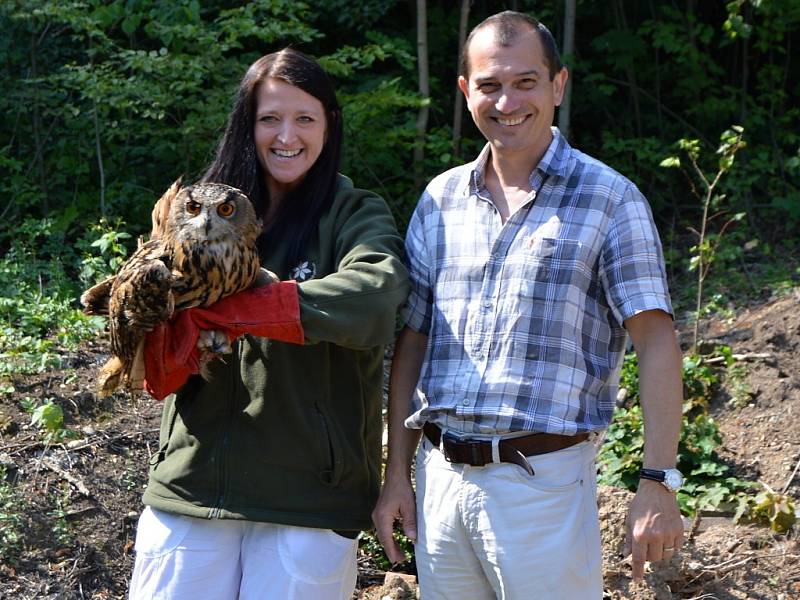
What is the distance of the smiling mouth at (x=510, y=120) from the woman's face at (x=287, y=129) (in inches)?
20.0

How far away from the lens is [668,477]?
246 centimetres

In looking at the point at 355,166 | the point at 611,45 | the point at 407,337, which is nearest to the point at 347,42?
the point at 355,166

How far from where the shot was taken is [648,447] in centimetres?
251

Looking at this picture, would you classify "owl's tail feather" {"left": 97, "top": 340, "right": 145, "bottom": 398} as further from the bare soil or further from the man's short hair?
the bare soil

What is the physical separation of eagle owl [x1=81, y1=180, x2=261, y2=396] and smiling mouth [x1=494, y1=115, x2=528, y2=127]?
0.69 metres

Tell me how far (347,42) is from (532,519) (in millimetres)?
7054

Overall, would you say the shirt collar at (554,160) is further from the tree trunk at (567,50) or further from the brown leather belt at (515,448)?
the tree trunk at (567,50)

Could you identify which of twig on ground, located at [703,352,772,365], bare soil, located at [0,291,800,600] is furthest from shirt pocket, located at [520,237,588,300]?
twig on ground, located at [703,352,772,365]

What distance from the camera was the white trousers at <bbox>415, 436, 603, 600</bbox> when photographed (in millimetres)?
2490

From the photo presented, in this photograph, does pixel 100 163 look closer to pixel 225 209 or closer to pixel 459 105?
pixel 459 105

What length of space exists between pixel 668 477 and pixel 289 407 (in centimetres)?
98

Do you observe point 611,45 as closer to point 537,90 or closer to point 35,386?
point 35,386

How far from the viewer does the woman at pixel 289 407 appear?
258cm

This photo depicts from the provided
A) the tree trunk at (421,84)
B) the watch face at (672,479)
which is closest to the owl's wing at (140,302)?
the watch face at (672,479)
